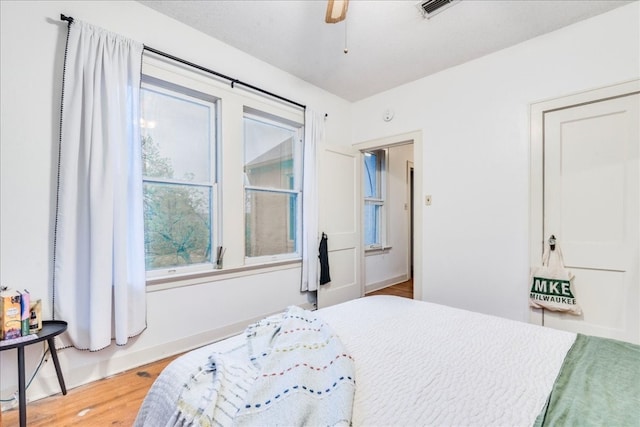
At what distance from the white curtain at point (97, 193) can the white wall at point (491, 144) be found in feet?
8.70

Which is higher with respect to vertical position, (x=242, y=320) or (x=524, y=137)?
(x=524, y=137)

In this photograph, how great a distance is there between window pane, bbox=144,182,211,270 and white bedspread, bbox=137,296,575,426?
142 centimetres

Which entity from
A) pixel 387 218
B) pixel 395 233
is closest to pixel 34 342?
pixel 387 218

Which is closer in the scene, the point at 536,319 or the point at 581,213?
the point at 581,213

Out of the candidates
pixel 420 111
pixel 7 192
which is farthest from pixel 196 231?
pixel 420 111

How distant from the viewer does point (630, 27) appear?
2092mm

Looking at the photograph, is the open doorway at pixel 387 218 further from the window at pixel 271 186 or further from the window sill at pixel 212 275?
the window sill at pixel 212 275

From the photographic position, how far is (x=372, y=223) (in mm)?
4766

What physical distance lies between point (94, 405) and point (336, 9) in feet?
8.29

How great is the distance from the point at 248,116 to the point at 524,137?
2509 millimetres

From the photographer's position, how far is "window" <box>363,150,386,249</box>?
470 cm

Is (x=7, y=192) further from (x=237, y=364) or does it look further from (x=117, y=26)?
(x=237, y=364)

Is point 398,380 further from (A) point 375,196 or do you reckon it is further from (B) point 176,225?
(A) point 375,196

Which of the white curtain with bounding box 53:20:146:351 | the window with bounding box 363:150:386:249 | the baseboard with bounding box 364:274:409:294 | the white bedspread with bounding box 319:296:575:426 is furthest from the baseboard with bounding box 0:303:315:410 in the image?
the window with bounding box 363:150:386:249
